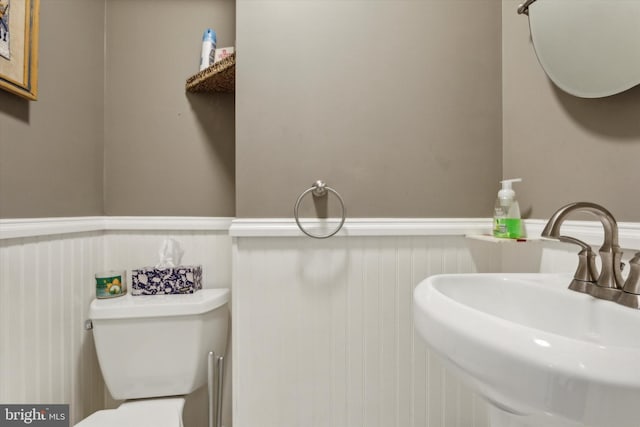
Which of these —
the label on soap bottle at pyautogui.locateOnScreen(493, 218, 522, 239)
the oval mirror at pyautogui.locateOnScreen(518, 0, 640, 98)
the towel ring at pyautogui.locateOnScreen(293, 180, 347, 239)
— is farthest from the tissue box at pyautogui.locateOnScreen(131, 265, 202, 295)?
the oval mirror at pyautogui.locateOnScreen(518, 0, 640, 98)

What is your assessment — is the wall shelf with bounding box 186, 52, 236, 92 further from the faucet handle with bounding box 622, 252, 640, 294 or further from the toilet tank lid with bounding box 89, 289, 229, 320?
the faucet handle with bounding box 622, 252, 640, 294

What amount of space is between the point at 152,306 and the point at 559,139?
131cm

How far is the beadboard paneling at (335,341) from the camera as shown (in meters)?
1.01

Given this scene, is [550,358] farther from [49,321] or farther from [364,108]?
[49,321]

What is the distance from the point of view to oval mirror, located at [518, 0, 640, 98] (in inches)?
27.3

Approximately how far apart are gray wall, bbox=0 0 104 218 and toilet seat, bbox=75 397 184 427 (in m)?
0.63

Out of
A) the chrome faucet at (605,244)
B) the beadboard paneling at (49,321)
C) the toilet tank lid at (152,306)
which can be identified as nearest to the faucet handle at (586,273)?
the chrome faucet at (605,244)

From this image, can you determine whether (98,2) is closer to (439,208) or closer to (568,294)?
(439,208)

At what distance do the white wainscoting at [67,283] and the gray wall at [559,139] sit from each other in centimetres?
109

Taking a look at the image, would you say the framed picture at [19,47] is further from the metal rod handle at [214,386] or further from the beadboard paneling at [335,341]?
the metal rod handle at [214,386]

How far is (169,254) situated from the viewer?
1191 millimetres

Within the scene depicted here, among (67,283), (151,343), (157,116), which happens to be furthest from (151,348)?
(157,116)

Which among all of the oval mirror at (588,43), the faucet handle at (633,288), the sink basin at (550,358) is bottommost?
the sink basin at (550,358)

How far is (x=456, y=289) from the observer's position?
2.40 ft
